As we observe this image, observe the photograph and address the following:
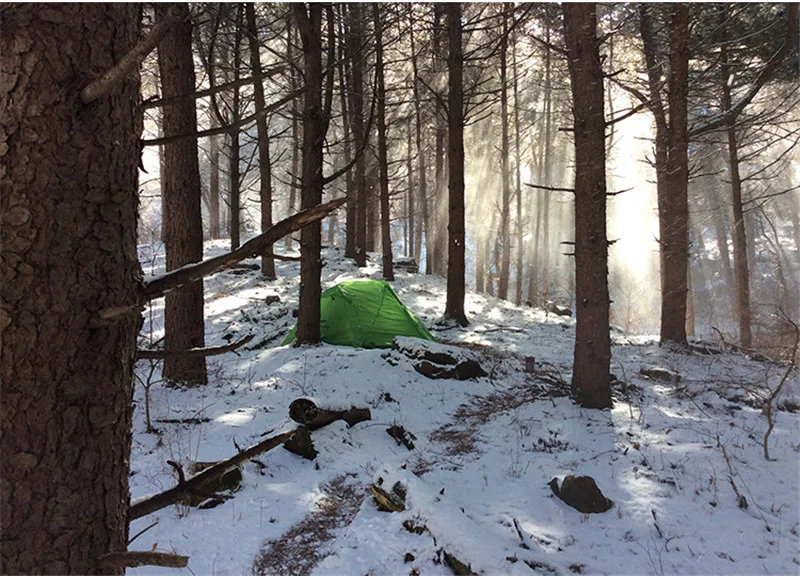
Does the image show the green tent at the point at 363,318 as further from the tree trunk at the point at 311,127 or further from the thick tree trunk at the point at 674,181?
the thick tree trunk at the point at 674,181

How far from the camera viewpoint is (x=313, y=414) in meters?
4.76

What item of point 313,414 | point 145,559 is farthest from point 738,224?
point 145,559

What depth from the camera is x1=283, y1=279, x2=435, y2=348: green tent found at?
8555 mm

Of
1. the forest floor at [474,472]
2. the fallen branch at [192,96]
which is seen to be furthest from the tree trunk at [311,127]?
the fallen branch at [192,96]

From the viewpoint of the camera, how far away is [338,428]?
4.93 m

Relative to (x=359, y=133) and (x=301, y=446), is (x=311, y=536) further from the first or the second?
(x=359, y=133)

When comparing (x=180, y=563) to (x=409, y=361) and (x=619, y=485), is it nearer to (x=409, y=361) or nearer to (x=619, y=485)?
(x=619, y=485)

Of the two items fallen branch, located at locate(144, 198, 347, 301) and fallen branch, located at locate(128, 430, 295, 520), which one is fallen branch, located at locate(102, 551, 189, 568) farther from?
fallen branch, located at locate(144, 198, 347, 301)

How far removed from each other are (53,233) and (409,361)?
258 inches

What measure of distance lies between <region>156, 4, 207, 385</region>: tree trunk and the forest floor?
24.4 inches

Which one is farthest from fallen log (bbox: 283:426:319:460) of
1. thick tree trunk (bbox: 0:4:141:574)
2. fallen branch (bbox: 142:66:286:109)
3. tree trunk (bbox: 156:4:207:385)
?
fallen branch (bbox: 142:66:286:109)

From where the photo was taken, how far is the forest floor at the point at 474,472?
3012 millimetres

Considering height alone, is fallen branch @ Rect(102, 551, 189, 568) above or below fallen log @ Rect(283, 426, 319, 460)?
above

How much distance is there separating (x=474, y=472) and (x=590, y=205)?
364cm
